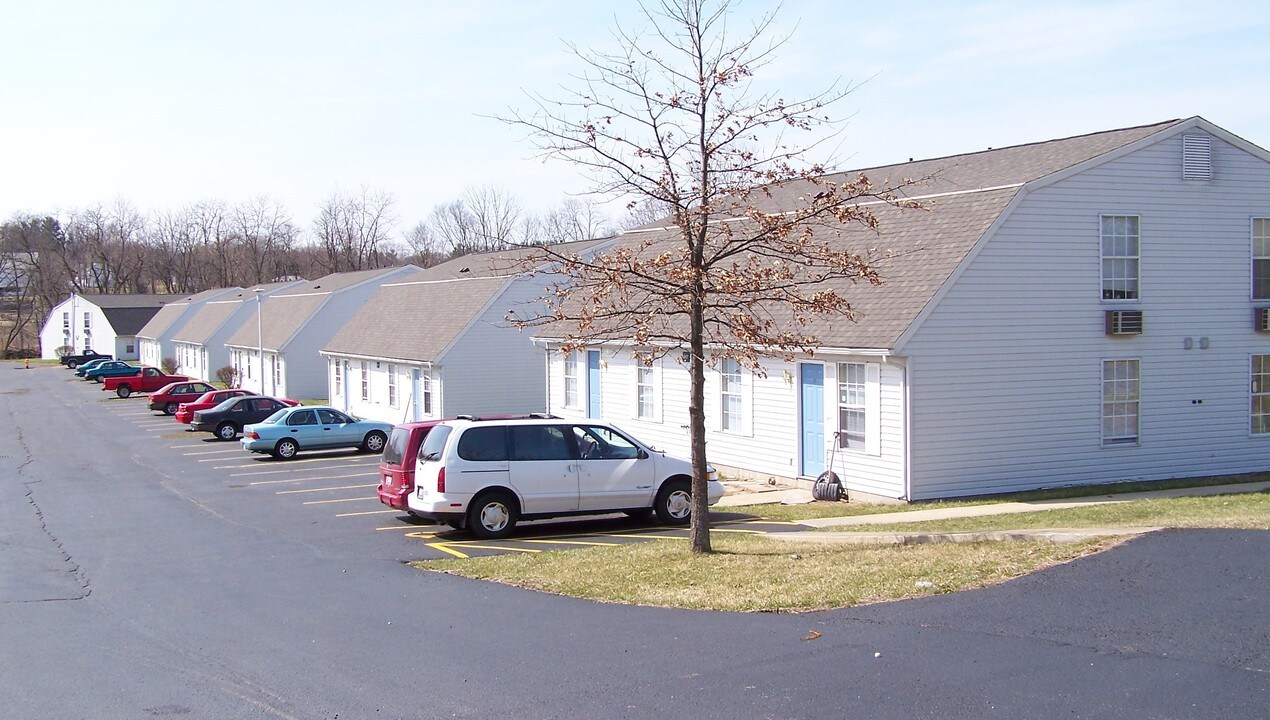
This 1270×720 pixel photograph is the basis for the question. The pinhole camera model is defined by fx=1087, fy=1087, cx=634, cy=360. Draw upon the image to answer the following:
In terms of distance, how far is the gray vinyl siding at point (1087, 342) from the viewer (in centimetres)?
1928

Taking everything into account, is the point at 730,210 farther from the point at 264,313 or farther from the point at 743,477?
the point at 264,313

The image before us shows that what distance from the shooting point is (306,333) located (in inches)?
2024

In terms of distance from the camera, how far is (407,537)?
17203 mm

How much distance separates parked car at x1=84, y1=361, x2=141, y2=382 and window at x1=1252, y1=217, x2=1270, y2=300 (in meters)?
64.4

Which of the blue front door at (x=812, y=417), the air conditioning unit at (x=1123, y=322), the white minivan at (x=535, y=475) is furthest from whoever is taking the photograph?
the blue front door at (x=812, y=417)

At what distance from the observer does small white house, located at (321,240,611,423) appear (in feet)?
114

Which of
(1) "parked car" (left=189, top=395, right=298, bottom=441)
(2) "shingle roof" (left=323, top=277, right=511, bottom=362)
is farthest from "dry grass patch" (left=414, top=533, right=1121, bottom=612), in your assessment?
(1) "parked car" (left=189, top=395, right=298, bottom=441)

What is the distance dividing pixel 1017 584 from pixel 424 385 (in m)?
28.1

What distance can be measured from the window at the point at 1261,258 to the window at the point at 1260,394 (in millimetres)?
1354

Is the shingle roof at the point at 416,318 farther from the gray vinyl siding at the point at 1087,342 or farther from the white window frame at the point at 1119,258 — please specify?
the white window frame at the point at 1119,258

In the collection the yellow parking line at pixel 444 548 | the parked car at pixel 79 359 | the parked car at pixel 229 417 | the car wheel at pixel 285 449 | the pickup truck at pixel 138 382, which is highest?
the parked car at pixel 79 359

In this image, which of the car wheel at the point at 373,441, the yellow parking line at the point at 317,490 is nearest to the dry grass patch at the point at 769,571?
the yellow parking line at the point at 317,490

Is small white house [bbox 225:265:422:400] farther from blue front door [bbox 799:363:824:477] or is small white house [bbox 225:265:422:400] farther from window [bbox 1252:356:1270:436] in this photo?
window [bbox 1252:356:1270:436]

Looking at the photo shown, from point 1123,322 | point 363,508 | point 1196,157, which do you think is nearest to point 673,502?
point 363,508
